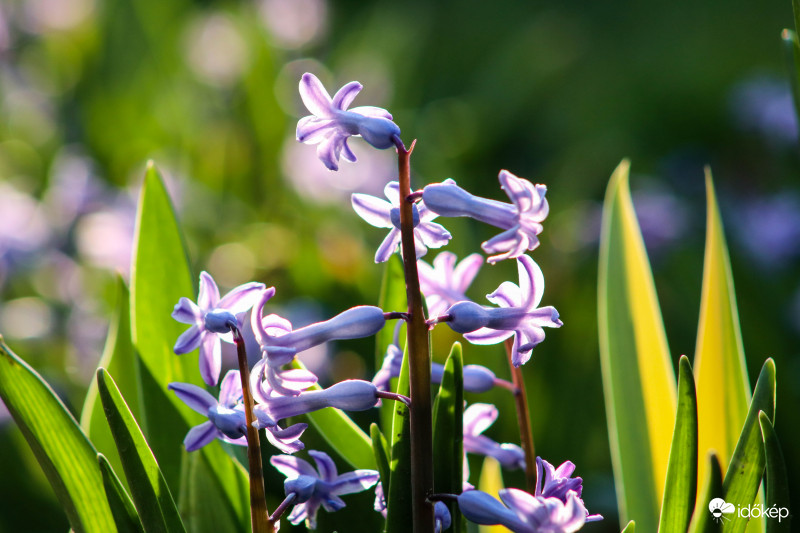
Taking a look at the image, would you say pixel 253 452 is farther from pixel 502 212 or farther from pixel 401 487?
pixel 502 212

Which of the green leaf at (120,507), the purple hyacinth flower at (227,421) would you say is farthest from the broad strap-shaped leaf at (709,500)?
the green leaf at (120,507)

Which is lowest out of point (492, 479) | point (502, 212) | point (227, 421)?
point (492, 479)

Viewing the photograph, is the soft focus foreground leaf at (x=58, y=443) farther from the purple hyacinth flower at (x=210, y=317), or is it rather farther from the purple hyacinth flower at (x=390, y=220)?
the purple hyacinth flower at (x=390, y=220)

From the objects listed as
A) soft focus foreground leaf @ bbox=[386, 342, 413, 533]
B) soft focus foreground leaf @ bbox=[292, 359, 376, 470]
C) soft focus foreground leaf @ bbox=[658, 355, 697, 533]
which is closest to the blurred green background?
soft focus foreground leaf @ bbox=[292, 359, 376, 470]

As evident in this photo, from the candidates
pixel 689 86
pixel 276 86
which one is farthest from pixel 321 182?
pixel 689 86

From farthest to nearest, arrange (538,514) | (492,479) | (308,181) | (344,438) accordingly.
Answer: (308,181) → (492,479) → (344,438) → (538,514)

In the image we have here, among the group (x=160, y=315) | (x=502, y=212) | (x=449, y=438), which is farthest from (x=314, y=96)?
(x=160, y=315)
